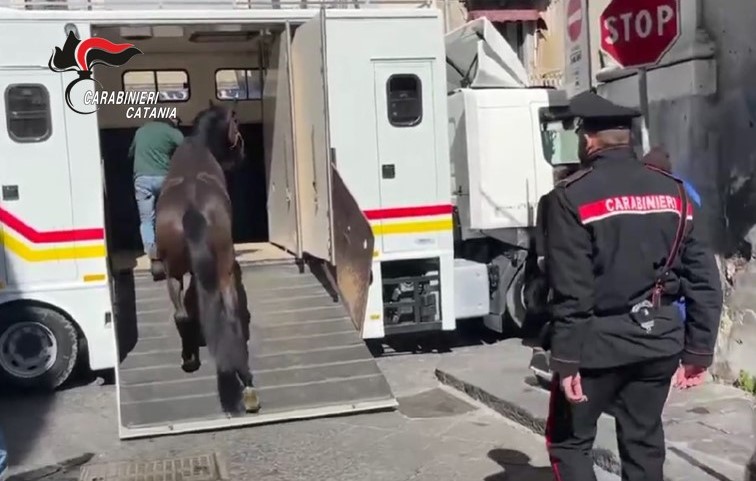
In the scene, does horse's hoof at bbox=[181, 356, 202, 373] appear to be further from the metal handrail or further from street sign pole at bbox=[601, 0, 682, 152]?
street sign pole at bbox=[601, 0, 682, 152]

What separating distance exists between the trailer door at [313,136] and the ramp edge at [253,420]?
1382 mm

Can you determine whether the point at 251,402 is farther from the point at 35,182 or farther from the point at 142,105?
the point at 142,105

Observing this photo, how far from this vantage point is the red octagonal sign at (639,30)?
5981 millimetres

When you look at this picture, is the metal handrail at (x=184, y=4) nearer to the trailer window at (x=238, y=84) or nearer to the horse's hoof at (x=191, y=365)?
the trailer window at (x=238, y=84)

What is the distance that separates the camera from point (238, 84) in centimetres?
1083

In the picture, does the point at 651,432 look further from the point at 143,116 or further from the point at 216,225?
the point at 143,116

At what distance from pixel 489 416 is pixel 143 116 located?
5708 mm

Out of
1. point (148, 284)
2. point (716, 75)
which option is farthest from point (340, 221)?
point (716, 75)

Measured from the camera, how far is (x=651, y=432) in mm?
3996

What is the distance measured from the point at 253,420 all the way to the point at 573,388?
385 centimetres

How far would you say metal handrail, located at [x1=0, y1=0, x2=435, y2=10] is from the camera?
27.1 ft

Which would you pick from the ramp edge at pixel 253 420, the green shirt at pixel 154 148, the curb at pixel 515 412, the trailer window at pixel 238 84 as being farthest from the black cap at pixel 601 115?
the trailer window at pixel 238 84

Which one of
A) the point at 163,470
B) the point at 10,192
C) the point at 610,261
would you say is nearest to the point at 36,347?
the point at 10,192

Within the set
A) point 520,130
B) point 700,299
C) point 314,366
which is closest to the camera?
point 700,299
